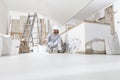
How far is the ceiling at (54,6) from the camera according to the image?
537cm

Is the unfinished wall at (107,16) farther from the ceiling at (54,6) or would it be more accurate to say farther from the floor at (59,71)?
the floor at (59,71)

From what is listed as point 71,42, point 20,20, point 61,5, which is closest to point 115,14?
point 71,42

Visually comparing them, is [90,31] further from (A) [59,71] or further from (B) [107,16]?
(A) [59,71]

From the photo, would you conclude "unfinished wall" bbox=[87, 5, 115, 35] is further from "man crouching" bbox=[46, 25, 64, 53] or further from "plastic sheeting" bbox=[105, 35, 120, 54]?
"man crouching" bbox=[46, 25, 64, 53]

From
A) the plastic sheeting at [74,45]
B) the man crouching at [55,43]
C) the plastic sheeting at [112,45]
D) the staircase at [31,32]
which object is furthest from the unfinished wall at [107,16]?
the staircase at [31,32]

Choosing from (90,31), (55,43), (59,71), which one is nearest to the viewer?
(59,71)

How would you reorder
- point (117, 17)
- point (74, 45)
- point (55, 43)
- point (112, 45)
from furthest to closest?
point (55, 43), point (117, 17), point (74, 45), point (112, 45)

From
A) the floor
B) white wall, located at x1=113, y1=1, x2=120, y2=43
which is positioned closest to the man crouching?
white wall, located at x1=113, y1=1, x2=120, y2=43

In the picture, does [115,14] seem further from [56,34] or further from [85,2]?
[56,34]

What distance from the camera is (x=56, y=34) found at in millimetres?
4586

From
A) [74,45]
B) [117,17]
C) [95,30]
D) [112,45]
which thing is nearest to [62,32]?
[74,45]

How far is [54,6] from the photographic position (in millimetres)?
5949

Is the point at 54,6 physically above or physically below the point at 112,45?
above

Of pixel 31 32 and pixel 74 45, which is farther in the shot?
pixel 31 32
